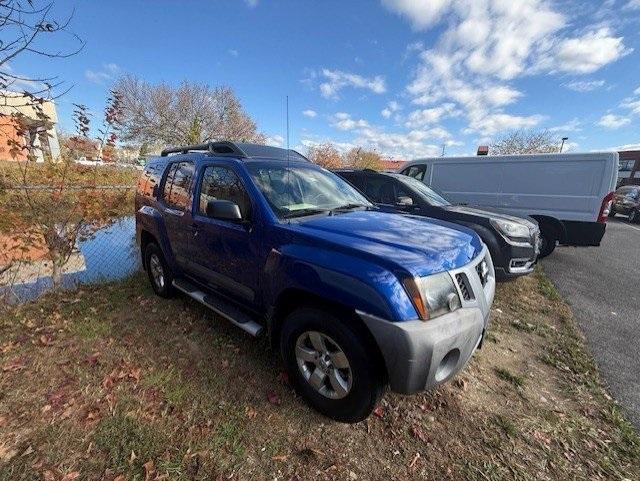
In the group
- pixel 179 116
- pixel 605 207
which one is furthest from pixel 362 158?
pixel 605 207

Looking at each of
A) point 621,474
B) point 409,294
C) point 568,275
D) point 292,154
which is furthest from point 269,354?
point 568,275

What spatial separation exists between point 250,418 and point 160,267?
2.77m

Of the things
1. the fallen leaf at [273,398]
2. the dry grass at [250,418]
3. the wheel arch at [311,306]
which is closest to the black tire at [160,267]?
the dry grass at [250,418]

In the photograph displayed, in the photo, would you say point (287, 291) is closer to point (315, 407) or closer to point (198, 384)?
point (315, 407)

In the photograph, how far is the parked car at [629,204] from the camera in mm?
15016

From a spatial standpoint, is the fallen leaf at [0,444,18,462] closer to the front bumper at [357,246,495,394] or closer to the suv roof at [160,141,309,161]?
the front bumper at [357,246,495,394]

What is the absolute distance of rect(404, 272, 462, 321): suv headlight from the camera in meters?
1.90

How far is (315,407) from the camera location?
93.9 inches

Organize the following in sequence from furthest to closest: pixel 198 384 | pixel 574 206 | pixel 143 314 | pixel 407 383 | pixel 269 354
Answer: pixel 574 206 < pixel 143 314 < pixel 269 354 < pixel 198 384 < pixel 407 383

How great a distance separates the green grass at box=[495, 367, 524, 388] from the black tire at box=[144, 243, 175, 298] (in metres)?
3.87

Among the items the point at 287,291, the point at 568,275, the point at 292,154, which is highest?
the point at 292,154

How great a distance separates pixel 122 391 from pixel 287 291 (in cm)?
159

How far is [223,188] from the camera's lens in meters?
3.11

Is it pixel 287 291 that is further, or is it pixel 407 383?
pixel 287 291
